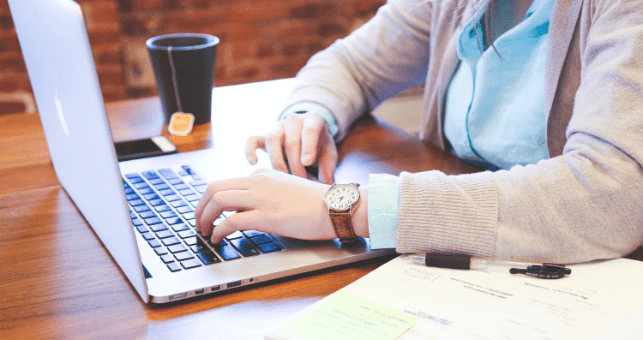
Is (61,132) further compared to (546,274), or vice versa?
(61,132)

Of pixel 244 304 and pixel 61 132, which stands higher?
pixel 61 132

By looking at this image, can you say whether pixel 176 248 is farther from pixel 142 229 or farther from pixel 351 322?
pixel 351 322

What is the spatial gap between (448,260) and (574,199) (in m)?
0.15

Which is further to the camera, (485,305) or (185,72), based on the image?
(185,72)

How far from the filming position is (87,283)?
622mm

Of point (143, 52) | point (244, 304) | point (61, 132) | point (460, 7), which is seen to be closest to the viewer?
point (244, 304)

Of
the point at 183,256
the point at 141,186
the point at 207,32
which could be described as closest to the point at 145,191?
the point at 141,186

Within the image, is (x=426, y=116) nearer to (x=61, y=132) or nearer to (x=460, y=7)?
(x=460, y=7)

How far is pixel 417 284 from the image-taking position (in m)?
0.59

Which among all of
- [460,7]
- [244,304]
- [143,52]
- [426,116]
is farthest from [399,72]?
[143,52]

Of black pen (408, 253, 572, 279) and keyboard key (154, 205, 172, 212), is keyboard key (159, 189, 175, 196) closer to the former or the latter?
keyboard key (154, 205, 172, 212)

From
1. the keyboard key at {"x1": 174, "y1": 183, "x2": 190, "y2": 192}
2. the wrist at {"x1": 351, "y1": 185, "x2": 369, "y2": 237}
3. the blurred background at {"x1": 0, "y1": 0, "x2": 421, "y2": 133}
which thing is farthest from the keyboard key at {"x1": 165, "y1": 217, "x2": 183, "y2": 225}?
the blurred background at {"x1": 0, "y1": 0, "x2": 421, "y2": 133}

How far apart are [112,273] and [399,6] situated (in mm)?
750

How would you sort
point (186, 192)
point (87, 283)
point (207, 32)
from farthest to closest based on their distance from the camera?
point (207, 32), point (186, 192), point (87, 283)
